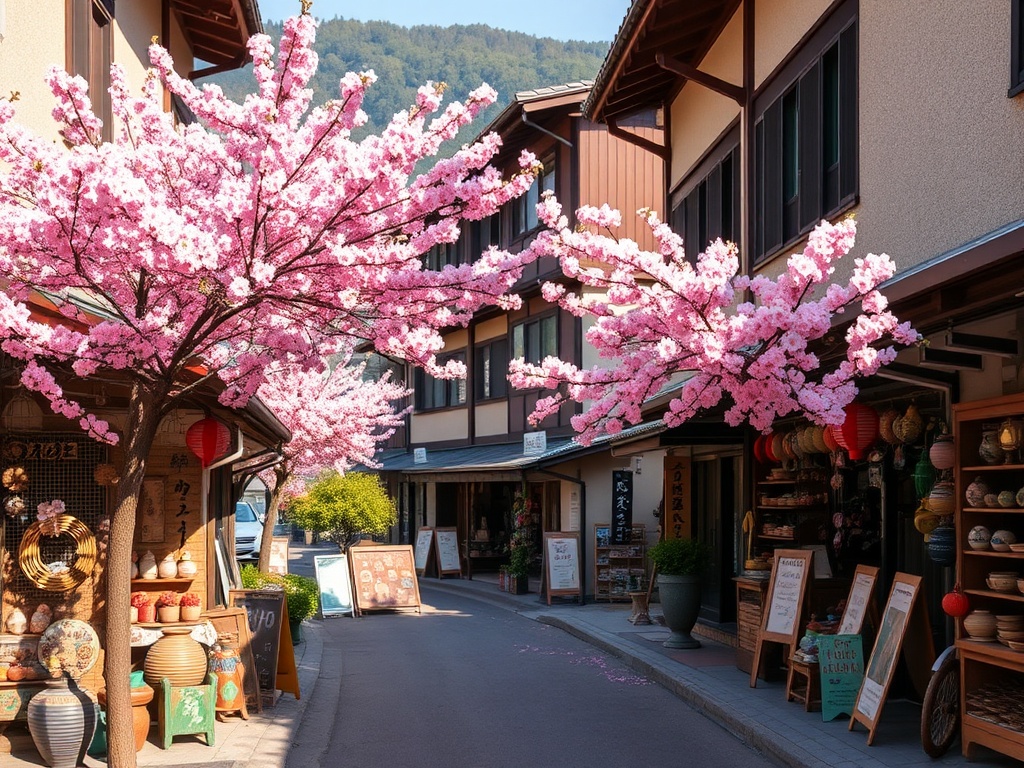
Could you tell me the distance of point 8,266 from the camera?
6.67 m

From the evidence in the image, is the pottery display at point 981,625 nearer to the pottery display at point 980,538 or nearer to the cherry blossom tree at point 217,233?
the pottery display at point 980,538

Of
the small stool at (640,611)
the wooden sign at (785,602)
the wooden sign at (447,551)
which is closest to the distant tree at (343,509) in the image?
the wooden sign at (447,551)

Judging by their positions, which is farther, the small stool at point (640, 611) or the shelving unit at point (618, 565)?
the shelving unit at point (618, 565)

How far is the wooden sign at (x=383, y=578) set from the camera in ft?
75.1

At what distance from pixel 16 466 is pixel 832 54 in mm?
8765

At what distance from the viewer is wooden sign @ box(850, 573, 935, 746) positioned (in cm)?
935

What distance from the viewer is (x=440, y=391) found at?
3653 cm

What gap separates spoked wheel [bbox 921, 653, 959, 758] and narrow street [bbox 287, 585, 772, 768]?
1392 mm

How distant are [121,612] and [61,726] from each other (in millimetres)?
1892

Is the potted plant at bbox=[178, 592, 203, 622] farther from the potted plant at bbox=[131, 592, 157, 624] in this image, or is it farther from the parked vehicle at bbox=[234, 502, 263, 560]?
the parked vehicle at bbox=[234, 502, 263, 560]

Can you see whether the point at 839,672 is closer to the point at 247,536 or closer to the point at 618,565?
the point at 618,565

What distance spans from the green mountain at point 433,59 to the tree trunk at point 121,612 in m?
163

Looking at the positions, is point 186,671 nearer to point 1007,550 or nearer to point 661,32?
point 1007,550

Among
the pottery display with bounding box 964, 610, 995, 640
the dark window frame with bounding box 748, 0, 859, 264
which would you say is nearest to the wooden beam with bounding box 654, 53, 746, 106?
the dark window frame with bounding box 748, 0, 859, 264
